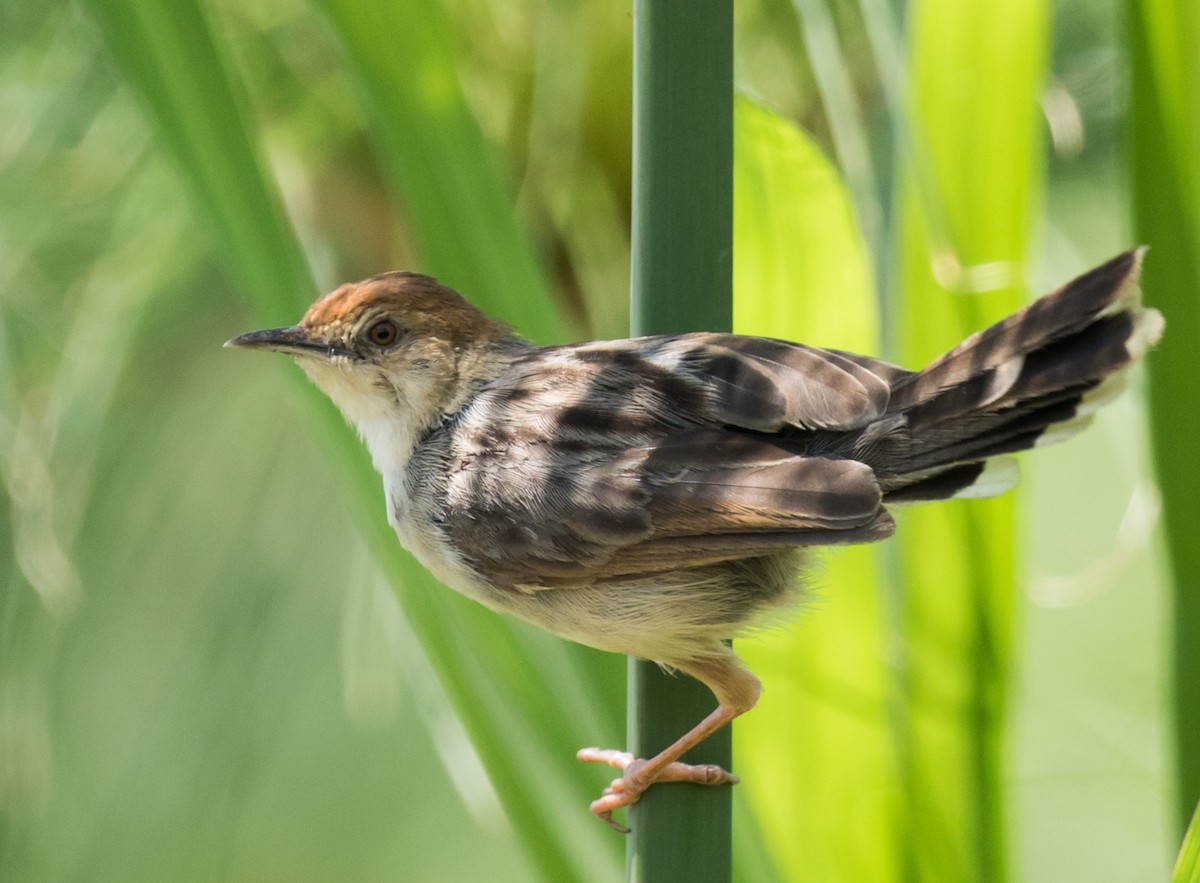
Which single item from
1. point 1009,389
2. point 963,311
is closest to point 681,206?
point 1009,389

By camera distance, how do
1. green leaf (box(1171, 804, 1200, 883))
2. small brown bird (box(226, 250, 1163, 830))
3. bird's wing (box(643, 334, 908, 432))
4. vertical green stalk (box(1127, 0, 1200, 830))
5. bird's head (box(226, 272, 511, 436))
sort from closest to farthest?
green leaf (box(1171, 804, 1200, 883)), small brown bird (box(226, 250, 1163, 830)), bird's wing (box(643, 334, 908, 432)), vertical green stalk (box(1127, 0, 1200, 830)), bird's head (box(226, 272, 511, 436))

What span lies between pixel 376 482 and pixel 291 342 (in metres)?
0.21

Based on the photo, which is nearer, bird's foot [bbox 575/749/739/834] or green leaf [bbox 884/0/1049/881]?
bird's foot [bbox 575/749/739/834]

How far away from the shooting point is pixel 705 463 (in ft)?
3.87

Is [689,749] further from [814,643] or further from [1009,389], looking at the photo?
[1009,389]

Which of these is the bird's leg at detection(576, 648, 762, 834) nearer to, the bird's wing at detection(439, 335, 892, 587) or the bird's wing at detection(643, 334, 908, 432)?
the bird's wing at detection(439, 335, 892, 587)

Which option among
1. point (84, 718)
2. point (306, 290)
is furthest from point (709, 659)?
point (84, 718)

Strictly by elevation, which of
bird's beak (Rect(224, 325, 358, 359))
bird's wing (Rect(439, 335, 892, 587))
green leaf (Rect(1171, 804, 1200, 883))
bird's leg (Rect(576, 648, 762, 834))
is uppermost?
bird's beak (Rect(224, 325, 358, 359))

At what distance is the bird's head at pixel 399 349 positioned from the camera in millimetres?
1455

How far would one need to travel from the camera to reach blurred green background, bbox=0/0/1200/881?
53.4 inches

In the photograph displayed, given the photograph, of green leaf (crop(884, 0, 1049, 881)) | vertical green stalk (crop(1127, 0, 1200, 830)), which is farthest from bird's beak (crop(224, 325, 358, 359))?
vertical green stalk (crop(1127, 0, 1200, 830))

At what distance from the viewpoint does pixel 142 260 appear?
2172mm

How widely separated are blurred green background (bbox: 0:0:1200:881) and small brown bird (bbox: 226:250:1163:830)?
0.45 feet

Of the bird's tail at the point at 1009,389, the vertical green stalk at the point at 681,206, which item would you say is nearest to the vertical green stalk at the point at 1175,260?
the bird's tail at the point at 1009,389
